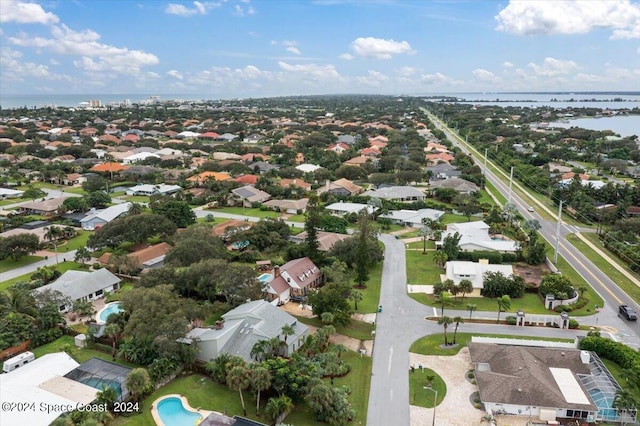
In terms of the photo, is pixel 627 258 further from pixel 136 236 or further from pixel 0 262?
pixel 0 262

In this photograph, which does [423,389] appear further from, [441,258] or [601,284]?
[601,284]

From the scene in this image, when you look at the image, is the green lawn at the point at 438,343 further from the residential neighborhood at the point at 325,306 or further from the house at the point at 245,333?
the house at the point at 245,333

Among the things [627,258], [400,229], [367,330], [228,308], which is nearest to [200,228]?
[228,308]

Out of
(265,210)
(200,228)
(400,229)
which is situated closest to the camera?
(200,228)

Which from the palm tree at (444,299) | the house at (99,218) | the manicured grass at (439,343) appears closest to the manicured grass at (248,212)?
the house at (99,218)

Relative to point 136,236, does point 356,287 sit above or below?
below

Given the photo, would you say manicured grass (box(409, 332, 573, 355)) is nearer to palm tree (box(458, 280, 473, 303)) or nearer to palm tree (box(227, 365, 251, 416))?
palm tree (box(458, 280, 473, 303))

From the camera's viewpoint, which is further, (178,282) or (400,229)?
(400,229)
